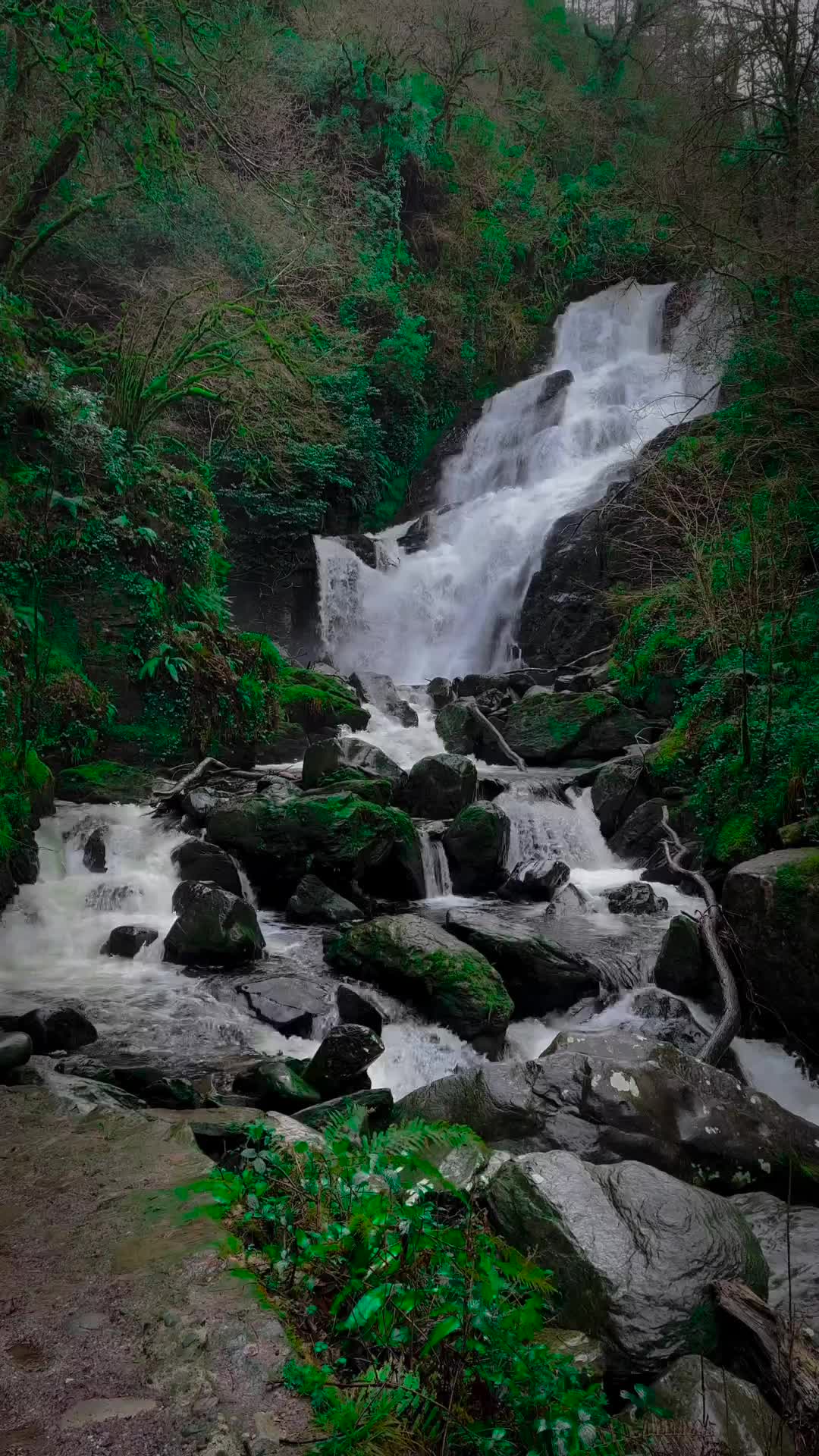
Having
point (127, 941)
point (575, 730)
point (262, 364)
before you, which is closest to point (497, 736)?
point (575, 730)

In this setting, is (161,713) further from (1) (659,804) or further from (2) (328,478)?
(2) (328,478)

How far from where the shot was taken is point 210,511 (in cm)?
1327

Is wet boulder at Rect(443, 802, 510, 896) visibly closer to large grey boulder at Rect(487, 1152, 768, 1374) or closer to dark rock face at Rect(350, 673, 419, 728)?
dark rock face at Rect(350, 673, 419, 728)

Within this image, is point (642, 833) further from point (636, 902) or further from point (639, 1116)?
point (639, 1116)

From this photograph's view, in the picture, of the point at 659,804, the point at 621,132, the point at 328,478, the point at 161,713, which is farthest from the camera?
the point at 621,132

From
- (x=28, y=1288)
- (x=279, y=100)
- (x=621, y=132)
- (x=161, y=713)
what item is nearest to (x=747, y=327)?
(x=161, y=713)

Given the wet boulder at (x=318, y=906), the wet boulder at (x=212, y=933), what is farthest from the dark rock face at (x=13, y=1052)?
the wet boulder at (x=318, y=906)

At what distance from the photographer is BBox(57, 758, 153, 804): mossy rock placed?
1086cm

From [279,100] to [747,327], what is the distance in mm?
11846

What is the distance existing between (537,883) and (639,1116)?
5201 mm

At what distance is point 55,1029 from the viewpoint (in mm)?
5820

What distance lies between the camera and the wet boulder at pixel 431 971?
6.59 meters

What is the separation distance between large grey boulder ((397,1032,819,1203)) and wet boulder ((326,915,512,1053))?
4.75 feet

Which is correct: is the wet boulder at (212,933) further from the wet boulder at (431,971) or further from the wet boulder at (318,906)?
the wet boulder at (318,906)
